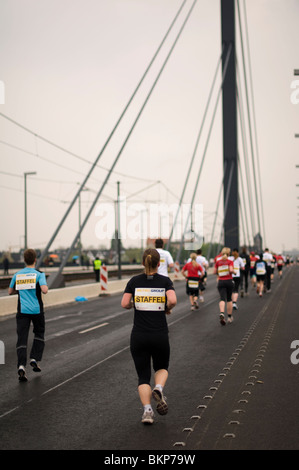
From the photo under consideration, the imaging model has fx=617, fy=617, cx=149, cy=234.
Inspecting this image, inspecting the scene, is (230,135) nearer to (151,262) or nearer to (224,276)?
(224,276)

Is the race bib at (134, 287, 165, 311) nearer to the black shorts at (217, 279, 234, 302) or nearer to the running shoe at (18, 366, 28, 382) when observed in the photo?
the running shoe at (18, 366, 28, 382)

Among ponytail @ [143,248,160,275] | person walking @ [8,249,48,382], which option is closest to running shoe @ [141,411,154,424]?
ponytail @ [143,248,160,275]

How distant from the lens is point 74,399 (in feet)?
21.5

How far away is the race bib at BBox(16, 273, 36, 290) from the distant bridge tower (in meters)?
39.1

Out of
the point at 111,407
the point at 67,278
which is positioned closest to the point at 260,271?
the point at 111,407

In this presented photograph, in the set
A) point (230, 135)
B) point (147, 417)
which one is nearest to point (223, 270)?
point (147, 417)

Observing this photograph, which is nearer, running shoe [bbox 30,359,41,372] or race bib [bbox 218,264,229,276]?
running shoe [bbox 30,359,41,372]

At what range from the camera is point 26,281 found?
26.2 ft

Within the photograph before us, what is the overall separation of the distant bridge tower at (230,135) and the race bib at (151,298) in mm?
41253

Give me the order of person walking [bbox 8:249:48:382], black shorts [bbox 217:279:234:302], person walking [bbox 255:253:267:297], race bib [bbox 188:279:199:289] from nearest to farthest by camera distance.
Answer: person walking [bbox 8:249:48:382], black shorts [bbox 217:279:234:302], race bib [bbox 188:279:199:289], person walking [bbox 255:253:267:297]

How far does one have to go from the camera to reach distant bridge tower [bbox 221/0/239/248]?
A: 47.9 meters

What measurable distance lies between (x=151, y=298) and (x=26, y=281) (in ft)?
9.62

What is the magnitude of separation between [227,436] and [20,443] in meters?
1.67

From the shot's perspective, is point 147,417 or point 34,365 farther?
point 34,365
